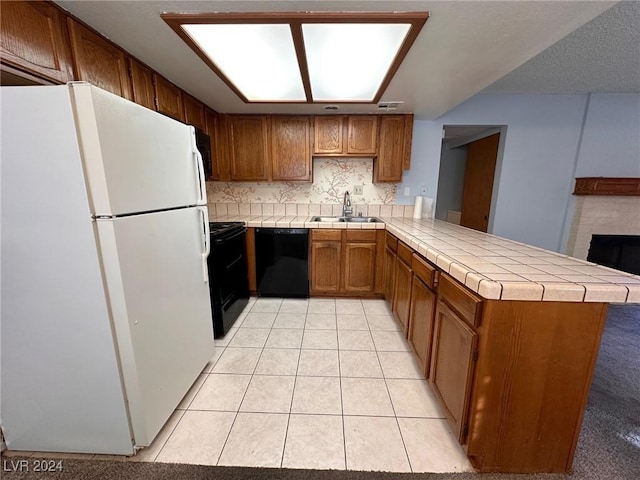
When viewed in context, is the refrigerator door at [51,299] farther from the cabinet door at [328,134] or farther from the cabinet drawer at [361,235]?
the cabinet door at [328,134]

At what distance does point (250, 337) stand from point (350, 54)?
2215 millimetres

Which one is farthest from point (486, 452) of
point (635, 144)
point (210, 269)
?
point (635, 144)

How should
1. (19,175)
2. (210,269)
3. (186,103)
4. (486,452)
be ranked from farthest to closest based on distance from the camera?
(186,103) → (210,269) → (486,452) → (19,175)

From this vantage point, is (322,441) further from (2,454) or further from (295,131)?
(295,131)

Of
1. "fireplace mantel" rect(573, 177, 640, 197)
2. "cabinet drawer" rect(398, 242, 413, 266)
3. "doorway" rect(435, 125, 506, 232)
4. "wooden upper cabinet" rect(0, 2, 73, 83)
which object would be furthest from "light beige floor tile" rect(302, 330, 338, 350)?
"fireplace mantel" rect(573, 177, 640, 197)

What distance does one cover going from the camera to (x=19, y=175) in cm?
94

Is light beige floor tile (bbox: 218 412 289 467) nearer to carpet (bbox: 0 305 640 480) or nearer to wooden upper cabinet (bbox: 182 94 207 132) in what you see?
carpet (bbox: 0 305 640 480)

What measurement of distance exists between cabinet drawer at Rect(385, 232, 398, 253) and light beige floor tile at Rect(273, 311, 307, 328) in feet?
3.58

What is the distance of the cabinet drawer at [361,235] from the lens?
279 cm

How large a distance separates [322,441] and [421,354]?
802mm

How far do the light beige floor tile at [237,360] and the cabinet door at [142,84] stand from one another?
6.21 ft

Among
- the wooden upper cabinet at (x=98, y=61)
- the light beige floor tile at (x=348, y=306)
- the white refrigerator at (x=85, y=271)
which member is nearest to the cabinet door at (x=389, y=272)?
the light beige floor tile at (x=348, y=306)

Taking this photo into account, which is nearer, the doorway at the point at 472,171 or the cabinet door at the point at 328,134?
the cabinet door at the point at 328,134

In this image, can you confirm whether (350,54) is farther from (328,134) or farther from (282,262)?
(282,262)
